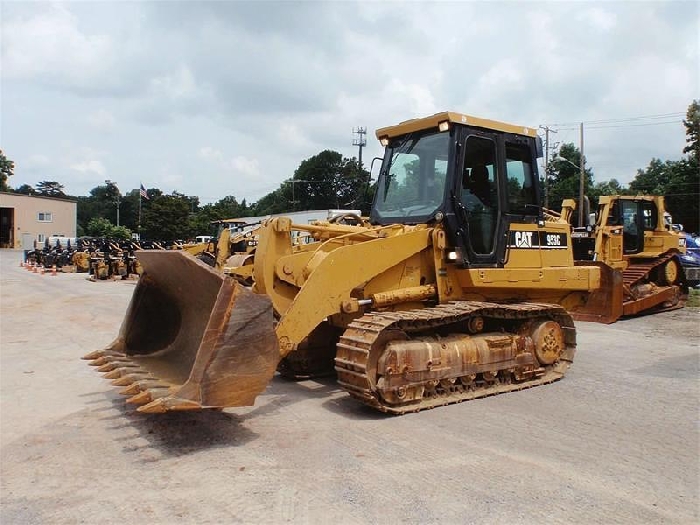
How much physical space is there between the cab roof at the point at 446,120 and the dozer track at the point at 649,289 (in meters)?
7.64

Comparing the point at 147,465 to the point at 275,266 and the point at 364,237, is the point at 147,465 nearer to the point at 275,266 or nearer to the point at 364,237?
the point at 275,266

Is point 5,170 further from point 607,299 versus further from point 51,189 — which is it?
point 607,299

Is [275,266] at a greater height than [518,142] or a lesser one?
lesser

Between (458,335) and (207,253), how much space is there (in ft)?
45.9

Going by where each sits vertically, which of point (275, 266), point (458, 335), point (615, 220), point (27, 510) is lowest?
point (27, 510)

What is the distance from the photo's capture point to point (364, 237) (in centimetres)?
673

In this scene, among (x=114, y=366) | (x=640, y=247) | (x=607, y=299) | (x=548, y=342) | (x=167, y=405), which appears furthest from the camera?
(x=640, y=247)

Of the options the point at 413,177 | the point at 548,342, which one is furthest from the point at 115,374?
the point at 548,342

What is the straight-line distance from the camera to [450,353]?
6141mm

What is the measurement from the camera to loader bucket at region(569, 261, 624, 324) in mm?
12258

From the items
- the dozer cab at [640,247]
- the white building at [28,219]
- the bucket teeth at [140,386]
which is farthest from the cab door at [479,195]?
the white building at [28,219]

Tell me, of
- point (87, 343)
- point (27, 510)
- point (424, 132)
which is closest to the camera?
point (27, 510)

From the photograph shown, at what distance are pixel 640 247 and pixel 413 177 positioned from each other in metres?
10.4

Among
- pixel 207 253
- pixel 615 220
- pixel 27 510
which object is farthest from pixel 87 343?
pixel 615 220
